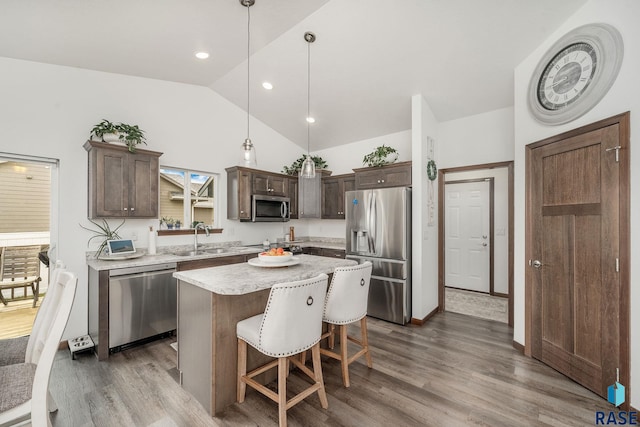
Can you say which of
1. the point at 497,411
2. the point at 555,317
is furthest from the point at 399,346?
the point at 555,317

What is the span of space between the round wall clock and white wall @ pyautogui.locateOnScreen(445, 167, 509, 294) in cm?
244

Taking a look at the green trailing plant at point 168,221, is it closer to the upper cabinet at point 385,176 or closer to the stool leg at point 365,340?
the upper cabinet at point 385,176

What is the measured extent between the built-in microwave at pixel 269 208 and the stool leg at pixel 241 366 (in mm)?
2723

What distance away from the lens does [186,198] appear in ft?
13.8

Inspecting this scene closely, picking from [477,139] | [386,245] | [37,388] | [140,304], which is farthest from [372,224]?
[37,388]

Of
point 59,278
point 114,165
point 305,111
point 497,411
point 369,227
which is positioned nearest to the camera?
point 59,278

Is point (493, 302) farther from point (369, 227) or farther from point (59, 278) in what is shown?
point (59, 278)

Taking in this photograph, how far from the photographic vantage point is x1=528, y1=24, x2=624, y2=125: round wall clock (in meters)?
2.09

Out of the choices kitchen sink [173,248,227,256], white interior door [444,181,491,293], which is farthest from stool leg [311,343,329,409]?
white interior door [444,181,491,293]

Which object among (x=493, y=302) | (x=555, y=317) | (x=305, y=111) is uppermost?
(x=305, y=111)

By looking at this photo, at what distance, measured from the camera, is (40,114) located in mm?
2922

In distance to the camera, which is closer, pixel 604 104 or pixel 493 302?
pixel 604 104

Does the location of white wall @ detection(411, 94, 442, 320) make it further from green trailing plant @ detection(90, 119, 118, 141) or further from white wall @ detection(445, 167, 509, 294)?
green trailing plant @ detection(90, 119, 118, 141)

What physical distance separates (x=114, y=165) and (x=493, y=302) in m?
5.77
